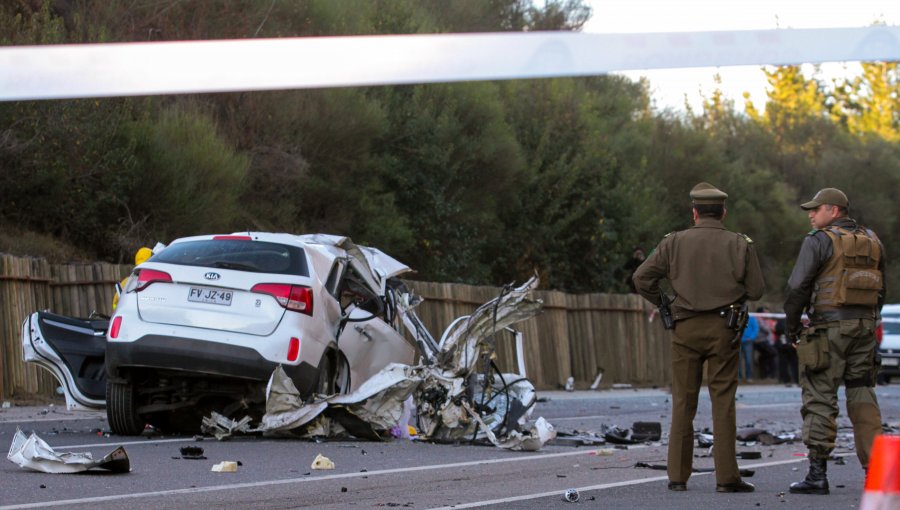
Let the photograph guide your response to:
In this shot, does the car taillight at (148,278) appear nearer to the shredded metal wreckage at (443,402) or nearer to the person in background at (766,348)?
the shredded metal wreckage at (443,402)

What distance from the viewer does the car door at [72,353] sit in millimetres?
11797

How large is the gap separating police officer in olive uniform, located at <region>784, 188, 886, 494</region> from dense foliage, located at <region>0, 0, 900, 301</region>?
51.3ft

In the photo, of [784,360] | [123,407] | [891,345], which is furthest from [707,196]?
[891,345]

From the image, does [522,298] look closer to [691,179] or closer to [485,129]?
[485,129]

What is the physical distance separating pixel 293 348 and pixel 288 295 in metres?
0.45

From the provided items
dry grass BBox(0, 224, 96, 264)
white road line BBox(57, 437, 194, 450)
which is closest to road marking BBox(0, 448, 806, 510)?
white road line BBox(57, 437, 194, 450)

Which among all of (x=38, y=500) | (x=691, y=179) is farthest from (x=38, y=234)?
(x=691, y=179)

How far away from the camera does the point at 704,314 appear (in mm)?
8211

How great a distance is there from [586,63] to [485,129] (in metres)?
31.7

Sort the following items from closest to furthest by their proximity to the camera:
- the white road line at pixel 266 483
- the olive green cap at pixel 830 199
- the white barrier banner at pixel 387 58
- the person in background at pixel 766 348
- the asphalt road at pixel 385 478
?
the white barrier banner at pixel 387 58
the white road line at pixel 266 483
the asphalt road at pixel 385 478
the olive green cap at pixel 830 199
the person in background at pixel 766 348

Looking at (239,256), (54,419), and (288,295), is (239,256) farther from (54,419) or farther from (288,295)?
(54,419)

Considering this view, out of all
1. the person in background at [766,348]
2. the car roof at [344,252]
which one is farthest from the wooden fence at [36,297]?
the person in background at [766,348]

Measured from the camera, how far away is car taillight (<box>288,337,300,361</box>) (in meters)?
10.7

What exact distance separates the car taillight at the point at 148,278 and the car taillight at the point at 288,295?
2.37 ft
